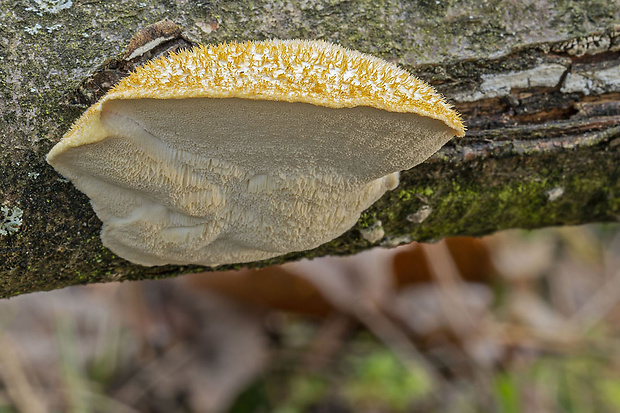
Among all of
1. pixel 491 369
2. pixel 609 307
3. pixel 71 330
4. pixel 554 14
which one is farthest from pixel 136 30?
pixel 609 307

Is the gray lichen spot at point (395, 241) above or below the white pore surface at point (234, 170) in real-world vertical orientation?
below

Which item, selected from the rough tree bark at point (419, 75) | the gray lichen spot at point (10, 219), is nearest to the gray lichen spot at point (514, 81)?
the rough tree bark at point (419, 75)

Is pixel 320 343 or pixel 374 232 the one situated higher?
pixel 374 232

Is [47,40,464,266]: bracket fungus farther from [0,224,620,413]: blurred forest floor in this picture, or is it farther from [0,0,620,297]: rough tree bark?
[0,224,620,413]: blurred forest floor

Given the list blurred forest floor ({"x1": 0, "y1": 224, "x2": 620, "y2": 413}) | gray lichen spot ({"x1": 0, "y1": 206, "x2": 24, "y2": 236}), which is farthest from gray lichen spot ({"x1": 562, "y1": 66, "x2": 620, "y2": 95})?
blurred forest floor ({"x1": 0, "y1": 224, "x2": 620, "y2": 413})

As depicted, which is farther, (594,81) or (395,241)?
(395,241)

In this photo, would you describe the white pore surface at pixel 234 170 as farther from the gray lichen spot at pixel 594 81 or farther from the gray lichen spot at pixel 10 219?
the gray lichen spot at pixel 594 81

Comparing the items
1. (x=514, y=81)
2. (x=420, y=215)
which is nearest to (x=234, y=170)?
(x=420, y=215)

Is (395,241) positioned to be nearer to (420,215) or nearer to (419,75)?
(420,215)
